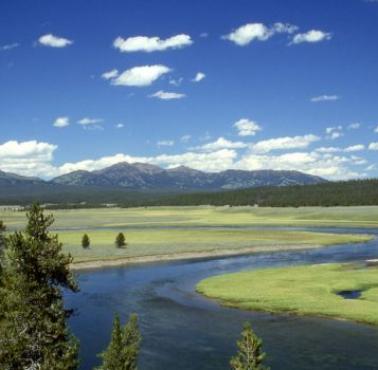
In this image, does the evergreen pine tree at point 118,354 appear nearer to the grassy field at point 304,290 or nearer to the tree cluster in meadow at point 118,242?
the grassy field at point 304,290

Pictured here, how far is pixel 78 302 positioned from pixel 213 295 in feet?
54.5

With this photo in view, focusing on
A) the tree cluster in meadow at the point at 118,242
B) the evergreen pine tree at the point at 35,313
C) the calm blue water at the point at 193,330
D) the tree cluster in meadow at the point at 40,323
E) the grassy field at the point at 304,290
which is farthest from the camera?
the tree cluster in meadow at the point at 118,242

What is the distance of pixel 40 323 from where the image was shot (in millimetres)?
25328

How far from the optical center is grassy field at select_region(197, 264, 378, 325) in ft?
201

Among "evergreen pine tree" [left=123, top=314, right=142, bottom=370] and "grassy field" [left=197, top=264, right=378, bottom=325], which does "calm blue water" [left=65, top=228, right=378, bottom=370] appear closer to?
"grassy field" [left=197, top=264, right=378, bottom=325]

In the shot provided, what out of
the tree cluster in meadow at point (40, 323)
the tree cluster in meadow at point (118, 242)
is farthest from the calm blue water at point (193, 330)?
the tree cluster in meadow at point (118, 242)

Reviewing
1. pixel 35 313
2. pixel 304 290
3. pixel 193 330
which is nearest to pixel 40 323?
pixel 35 313

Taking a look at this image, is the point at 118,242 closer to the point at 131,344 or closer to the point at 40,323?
the point at 131,344

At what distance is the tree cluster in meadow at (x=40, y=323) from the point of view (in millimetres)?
24623

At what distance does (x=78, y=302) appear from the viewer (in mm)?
68312

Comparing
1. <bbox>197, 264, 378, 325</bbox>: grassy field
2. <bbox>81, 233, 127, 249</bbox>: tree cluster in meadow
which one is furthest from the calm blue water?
<bbox>81, 233, 127, 249</bbox>: tree cluster in meadow

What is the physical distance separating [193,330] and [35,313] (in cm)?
3122

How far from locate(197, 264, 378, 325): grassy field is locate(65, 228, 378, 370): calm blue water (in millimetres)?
2431

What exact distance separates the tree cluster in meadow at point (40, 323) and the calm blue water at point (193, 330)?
18.6m
